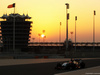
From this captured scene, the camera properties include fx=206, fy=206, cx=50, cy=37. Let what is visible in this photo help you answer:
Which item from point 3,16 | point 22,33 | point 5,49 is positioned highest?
point 3,16

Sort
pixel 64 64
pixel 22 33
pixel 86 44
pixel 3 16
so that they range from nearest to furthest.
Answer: pixel 64 64 < pixel 22 33 < pixel 3 16 < pixel 86 44

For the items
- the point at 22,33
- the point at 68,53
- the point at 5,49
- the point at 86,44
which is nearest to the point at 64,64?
the point at 68,53

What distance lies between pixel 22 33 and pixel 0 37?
15.4 metres

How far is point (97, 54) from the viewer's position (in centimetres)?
6444

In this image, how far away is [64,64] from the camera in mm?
23906

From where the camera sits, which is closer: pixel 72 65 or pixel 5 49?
pixel 72 65

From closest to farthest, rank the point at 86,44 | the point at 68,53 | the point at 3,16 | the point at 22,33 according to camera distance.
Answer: the point at 68,53
the point at 22,33
the point at 3,16
the point at 86,44

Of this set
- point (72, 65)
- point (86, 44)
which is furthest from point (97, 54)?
point (86, 44)

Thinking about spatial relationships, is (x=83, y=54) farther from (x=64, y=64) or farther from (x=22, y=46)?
(x=22, y=46)

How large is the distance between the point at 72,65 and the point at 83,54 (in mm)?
38548

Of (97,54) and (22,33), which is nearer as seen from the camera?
(97,54)

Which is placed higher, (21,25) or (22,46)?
(21,25)

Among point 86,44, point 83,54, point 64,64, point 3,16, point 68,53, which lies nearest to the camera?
point 64,64

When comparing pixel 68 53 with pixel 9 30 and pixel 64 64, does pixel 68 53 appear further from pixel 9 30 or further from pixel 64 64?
pixel 9 30
